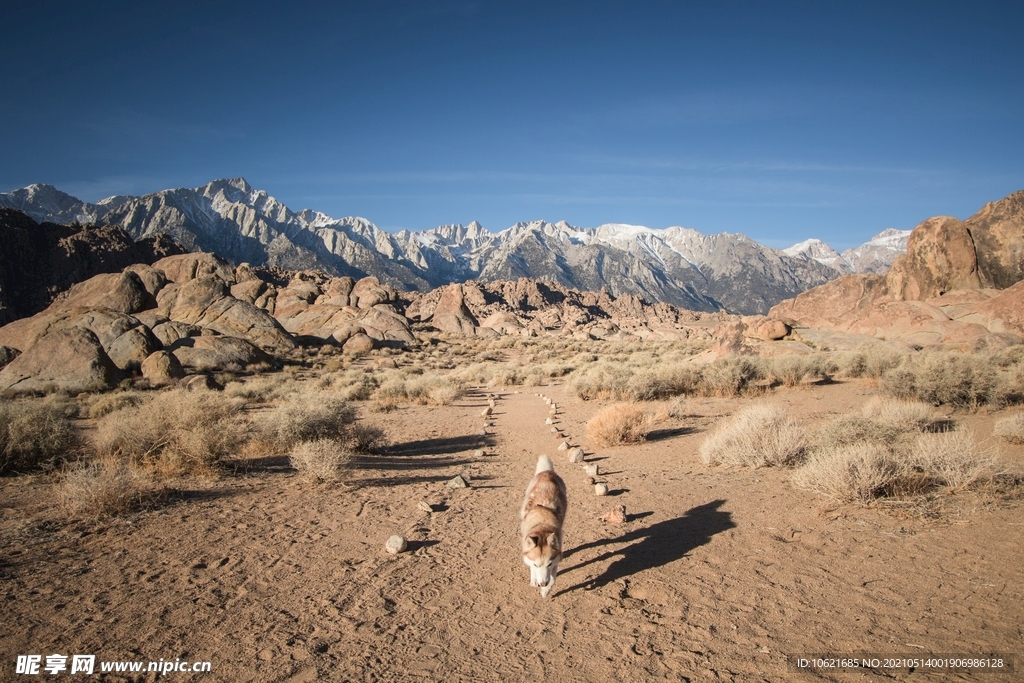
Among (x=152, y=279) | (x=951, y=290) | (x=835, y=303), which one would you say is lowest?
(x=835, y=303)

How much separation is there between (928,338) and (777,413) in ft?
55.4

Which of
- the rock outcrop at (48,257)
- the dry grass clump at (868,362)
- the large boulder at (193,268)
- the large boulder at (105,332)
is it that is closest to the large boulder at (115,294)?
the large boulder at (193,268)

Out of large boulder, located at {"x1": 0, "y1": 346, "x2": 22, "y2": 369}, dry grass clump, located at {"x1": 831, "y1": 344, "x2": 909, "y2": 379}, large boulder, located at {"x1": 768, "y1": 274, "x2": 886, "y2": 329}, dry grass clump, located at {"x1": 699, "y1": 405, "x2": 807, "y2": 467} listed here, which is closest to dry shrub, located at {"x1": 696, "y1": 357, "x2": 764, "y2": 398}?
dry grass clump, located at {"x1": 831, "y1": 344, "x2": 909, "y2": 379}

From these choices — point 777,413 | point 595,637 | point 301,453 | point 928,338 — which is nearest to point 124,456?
point 301,453

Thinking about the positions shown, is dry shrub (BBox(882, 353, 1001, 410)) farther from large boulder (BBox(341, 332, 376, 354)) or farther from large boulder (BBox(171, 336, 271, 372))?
large boulder (BBox(341, 332, 376, 354))

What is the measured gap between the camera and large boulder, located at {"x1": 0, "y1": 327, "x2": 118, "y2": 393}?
15.3m

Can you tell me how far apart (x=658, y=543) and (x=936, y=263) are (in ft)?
87.1

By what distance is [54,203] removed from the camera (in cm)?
17812

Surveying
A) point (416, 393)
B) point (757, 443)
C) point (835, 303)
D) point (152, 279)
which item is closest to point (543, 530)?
point (757, 443)

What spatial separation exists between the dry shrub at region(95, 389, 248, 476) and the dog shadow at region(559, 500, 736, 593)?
5.62 m

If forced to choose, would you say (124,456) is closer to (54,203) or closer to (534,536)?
(534,536)

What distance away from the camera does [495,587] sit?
14.3ft

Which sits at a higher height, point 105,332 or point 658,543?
point 105,332

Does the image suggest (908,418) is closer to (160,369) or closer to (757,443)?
(757,443)
